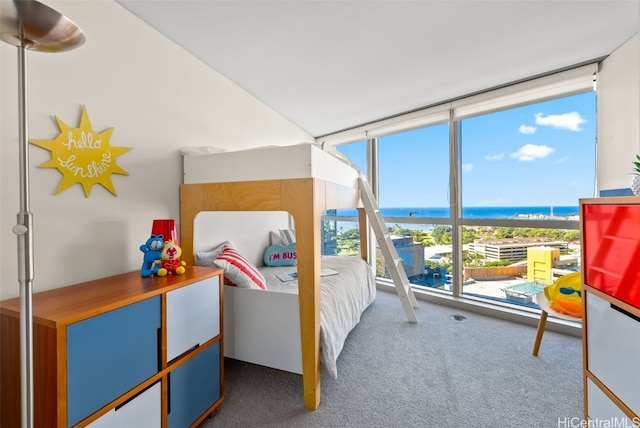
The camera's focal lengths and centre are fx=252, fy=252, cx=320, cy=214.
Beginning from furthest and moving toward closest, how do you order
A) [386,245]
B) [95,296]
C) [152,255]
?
1. [386,245]
2. [152,255]
3. [95,296]

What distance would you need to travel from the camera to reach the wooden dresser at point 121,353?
850 millimetres

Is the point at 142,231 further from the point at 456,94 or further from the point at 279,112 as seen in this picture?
the point at 456,94

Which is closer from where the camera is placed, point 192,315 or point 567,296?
point 192,315

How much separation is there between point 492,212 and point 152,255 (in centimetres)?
310

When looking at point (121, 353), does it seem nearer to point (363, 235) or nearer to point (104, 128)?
point (104, 128)

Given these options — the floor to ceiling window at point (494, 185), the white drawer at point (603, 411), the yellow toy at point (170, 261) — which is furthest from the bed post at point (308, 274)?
the floor to ceiling window at point (494, 185)

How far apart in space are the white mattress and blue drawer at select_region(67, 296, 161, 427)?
0.88 m

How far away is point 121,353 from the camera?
3.28 ft

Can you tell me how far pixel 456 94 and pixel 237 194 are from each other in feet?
8.46

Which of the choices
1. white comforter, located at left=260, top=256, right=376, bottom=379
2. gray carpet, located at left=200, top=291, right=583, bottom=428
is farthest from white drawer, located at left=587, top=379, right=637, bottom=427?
white comforter, located at left=260, top=256, right=376, bottom=379

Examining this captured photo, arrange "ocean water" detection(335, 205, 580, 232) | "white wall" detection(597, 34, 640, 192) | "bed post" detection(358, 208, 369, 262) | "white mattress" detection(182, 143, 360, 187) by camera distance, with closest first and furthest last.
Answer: "white mattress" detection(182, 143, 360, 187)
"white wall" detection(597, 34, 640, 192)
"ocean water" detection(335, 205, 580, 232)
"bed post" detection(358, 208, 369, 262)

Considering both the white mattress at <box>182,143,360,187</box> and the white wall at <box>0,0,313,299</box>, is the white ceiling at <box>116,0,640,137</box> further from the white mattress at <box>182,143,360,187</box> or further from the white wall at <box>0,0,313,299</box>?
the white mattress at <box>182,143,360,187</box>

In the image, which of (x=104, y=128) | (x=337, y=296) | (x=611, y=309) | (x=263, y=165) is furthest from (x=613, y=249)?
(x=104, y=128)

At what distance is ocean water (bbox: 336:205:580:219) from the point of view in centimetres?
→ 236
